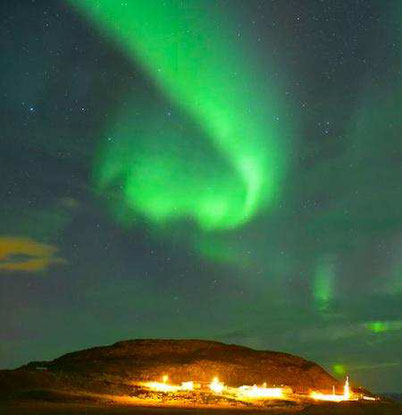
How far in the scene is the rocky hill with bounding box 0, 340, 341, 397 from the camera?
69312mm

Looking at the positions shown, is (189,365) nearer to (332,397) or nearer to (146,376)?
(146,376)

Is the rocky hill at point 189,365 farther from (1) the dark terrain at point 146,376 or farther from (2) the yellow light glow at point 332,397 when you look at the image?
(2) the yellow light glow at point 332,397

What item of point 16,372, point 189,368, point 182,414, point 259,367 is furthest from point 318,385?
point 182,414

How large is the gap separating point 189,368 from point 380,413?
40.5 m

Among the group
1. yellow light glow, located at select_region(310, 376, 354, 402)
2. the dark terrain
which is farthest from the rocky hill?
yellow light glow, located at select_region(310, 376, 354, 402)

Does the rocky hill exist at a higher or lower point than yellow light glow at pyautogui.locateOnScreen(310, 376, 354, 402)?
higher

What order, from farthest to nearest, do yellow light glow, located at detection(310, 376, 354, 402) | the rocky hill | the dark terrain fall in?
the rocky hill → yellow light glow, located at detection(310, 376, 354, 402) → the dark terrain

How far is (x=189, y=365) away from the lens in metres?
75.6

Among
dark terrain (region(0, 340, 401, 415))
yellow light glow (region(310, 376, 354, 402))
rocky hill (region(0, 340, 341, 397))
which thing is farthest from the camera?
rocky hill (region(0, 340, 341, 397))

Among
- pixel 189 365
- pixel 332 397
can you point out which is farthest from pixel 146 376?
pixel 332 397

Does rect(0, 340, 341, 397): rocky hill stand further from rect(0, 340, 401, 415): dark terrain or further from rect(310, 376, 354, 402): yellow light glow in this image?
rect(310, 376, 354, 402): yellow light glow

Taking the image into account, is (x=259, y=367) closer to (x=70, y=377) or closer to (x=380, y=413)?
(x=70, y=377)

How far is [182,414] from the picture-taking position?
32.5m

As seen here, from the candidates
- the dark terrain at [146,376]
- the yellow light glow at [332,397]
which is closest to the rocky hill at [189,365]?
the dark terrain at [146,376]
